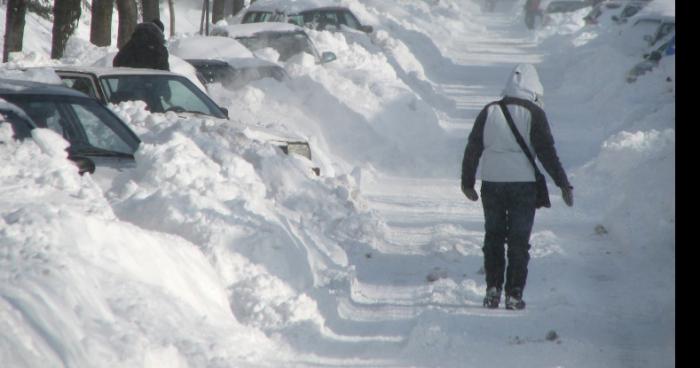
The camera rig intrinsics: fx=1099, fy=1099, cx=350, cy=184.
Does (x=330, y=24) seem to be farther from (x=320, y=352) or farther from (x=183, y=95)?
(x=320, y=352)

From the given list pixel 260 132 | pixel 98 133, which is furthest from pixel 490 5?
pixel 98 133

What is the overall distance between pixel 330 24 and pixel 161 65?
38.2ft

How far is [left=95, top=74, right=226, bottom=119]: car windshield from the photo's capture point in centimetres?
1091

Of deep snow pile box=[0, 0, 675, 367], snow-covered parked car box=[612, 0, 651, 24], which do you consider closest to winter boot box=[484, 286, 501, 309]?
deep snow pile box=[0, 0, 675, 367]

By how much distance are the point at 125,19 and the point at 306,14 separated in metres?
5.84

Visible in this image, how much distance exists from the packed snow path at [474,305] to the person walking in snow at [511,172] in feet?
0.97

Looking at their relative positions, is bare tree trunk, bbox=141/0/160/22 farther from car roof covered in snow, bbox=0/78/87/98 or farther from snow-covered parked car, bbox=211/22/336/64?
car roof covered in snow, bbox=0/78/87/98

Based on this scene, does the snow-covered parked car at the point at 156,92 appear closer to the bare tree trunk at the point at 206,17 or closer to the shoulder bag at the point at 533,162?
the shoulder bag at the point at 533,162

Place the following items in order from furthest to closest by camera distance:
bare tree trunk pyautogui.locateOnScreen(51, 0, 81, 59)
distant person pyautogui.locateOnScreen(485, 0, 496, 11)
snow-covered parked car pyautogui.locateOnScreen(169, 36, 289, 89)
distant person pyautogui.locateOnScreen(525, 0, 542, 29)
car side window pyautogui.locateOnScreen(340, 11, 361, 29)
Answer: distant person pyautogui.locateOnScreen(485, 0, 496, 11), distant person pyautogui.locateOnScreen(525, 0, 542, 29), car side window pyautogui.locateOnScreen(340, 11, 361, 29), bare tree trunk pyautogui.locateOnScreen(51, 0, 81, 59), snow-covered parked car pyautogui.locateOnScreen(169, 36, 289, 89)

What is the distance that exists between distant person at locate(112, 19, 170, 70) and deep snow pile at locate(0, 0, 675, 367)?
107 centimetres

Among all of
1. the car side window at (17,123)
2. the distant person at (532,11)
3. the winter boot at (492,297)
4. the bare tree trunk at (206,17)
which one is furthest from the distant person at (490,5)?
the car side window at (17,123)

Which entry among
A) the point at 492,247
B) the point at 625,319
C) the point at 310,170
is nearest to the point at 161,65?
the point at 310,170

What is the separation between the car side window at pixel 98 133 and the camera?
8.55m

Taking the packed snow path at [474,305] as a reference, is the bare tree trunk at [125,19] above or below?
below
